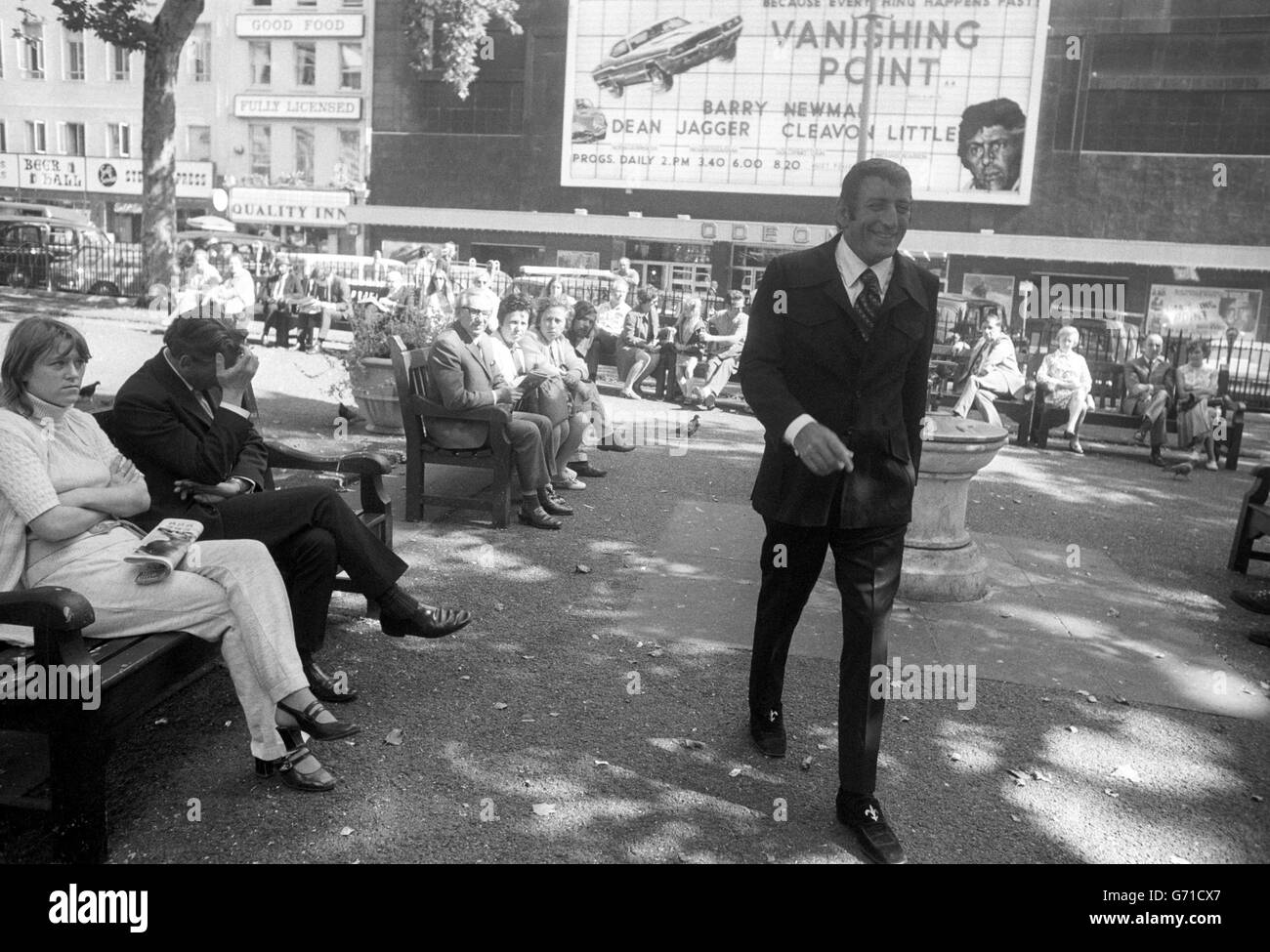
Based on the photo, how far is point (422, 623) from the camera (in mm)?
4410

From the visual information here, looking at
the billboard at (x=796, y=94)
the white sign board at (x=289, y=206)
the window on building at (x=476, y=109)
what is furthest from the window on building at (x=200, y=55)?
the billboard at (x=796, y=94)

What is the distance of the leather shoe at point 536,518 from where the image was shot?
7.20 m

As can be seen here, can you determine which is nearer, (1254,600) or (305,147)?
(1254,600)

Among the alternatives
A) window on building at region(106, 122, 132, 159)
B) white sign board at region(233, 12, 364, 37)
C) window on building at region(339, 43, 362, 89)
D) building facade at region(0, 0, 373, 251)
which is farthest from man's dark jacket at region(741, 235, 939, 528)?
window on building at region(106, 122, 132, 159)

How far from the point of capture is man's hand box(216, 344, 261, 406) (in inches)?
173

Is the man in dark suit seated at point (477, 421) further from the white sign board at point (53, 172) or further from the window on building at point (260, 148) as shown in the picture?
the white sign board at point (53, 172)

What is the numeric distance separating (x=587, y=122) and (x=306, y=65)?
625 inches

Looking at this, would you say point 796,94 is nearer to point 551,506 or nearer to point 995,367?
point 995,367

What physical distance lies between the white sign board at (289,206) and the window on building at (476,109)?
5.32m

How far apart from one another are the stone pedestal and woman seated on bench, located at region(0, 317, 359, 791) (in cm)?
360

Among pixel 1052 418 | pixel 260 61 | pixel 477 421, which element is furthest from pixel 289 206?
pixel 477 421

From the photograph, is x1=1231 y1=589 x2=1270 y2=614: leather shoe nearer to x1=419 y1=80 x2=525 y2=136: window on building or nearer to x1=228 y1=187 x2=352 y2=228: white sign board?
x1=419 y1=80 x2=525 y2=136: window on building
